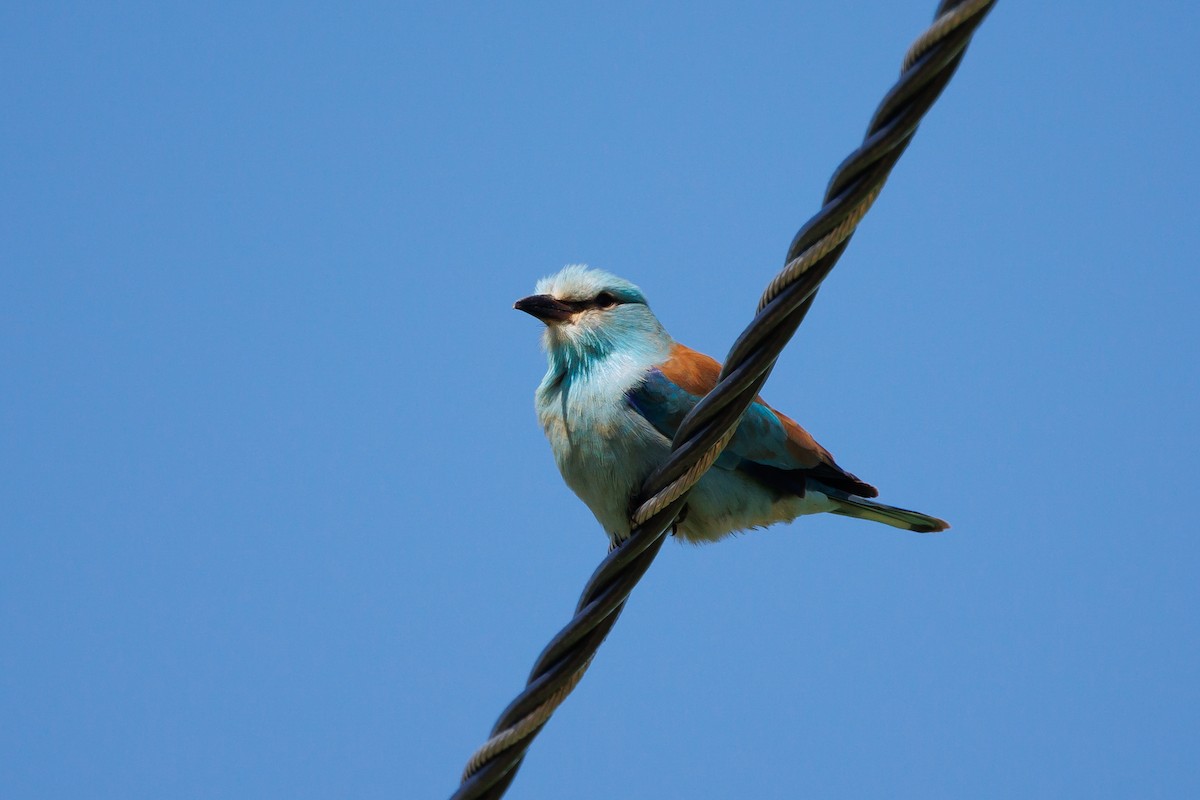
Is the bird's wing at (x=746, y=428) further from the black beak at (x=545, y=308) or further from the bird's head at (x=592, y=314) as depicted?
the black beak at (x=545, y=308)

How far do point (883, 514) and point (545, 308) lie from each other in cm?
187

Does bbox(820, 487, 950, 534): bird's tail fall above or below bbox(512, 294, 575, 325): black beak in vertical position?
below

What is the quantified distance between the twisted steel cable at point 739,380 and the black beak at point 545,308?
2.24 metres

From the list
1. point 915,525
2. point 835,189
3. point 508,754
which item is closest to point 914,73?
point 835,189

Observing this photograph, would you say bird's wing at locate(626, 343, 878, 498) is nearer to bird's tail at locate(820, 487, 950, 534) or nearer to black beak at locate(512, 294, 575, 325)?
bird's tail at locate(820, 487, 950, 534)

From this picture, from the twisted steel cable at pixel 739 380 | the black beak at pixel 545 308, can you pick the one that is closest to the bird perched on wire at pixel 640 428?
the black beak at pixel 545 308

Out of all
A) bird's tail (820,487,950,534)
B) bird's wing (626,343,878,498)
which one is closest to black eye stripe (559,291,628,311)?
bird's wing (626,343,878,498)

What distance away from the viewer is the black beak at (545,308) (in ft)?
17.5

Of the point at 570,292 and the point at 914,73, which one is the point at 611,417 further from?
the point at 914,73

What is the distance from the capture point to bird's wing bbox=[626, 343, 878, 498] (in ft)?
15.7

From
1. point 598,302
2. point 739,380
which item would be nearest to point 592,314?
point 598,302

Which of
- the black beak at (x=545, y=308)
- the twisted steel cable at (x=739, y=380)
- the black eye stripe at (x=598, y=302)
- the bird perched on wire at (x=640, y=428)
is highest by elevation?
the black eye stripe at (x=598, y=302)

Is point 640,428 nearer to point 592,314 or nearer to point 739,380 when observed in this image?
point 592,314

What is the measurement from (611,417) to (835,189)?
2.29 m
